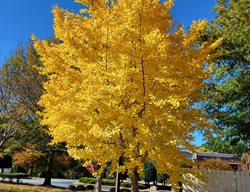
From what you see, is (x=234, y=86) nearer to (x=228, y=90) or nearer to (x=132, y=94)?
(x=228, y=90)

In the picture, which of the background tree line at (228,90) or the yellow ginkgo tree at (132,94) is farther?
the background tree line at (228,90)

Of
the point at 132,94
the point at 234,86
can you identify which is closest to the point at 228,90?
the point at 234,86

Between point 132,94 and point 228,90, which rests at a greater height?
point 228,90

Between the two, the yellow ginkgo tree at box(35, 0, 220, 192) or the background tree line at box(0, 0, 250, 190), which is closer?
the yellow ginkgo tree at box(35, 0, 220, 192)

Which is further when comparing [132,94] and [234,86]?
[234,86]

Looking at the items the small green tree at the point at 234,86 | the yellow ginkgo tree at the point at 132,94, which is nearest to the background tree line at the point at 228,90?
the small green tree at the point at 234,86

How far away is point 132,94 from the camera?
661cm

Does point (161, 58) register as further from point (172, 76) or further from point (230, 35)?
point (230, 35)

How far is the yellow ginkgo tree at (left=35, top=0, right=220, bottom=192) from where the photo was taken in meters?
6.33

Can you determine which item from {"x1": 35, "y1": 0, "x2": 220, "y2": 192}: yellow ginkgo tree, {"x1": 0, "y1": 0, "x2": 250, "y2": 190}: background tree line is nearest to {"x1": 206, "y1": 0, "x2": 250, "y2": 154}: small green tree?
{"x1": 0, "y1": 0, "x2": 250, "y2": 190}: background tree line

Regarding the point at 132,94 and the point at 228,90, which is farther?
the point at 228,90

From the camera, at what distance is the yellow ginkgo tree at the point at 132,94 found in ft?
20.8

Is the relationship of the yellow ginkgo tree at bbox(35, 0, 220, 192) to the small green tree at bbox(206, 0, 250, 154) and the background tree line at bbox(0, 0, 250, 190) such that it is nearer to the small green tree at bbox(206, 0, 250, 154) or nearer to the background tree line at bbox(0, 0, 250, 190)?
the background tree line at bbox(0, 0, 250, 190)

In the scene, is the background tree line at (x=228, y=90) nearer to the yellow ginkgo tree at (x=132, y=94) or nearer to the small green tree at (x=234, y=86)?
the small green tree at (x=234, y=86)
